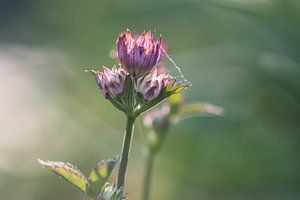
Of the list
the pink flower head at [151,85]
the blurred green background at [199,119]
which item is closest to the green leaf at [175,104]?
the pink flower head at [151,85]

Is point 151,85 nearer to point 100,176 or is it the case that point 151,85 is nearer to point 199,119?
point 100,176

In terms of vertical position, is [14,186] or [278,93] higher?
[278,93]

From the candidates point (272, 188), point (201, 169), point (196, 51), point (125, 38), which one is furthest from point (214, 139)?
point (125, 38)

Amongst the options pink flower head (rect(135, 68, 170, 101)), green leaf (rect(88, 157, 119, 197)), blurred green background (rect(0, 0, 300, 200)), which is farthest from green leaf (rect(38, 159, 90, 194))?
blurred green background (rect(0, 0, 300, 200))

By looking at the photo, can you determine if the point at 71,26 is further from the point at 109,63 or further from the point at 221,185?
the point at 221,185

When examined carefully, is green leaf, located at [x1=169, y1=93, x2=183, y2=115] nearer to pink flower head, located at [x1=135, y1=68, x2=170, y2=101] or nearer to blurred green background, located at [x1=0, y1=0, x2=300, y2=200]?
pink flower head, located at [x1=135, y1=68, x2=170, y2=101]

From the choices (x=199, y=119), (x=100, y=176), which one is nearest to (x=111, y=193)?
(x=100, y=176)

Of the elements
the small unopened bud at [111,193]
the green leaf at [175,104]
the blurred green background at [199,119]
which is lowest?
the small unopened bud at [111,193]

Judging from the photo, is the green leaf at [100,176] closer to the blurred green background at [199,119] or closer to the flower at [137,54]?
the flower at [137,54]
